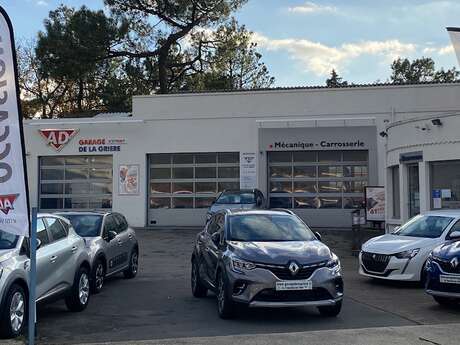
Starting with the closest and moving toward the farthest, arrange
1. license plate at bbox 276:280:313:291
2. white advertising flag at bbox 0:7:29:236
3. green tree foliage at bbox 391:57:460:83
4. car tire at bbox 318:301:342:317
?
white advertising flag at bbox 0:7:29:236, license plate at bbox 276:280:313:291, car tire at bbox 318:301:342:317, green tree foliage at bbox 391:57:460:83

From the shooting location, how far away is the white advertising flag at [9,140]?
641 cm

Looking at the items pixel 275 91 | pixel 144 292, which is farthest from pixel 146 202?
pixel 144 292

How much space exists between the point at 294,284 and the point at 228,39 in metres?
33.6

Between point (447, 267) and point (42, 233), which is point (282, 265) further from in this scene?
point (42, 233)

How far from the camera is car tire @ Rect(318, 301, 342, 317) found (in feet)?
29.3

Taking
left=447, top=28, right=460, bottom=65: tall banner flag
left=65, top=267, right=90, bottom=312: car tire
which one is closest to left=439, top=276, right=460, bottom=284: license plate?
left=65, top=267, right=90, bottom=312: car tire

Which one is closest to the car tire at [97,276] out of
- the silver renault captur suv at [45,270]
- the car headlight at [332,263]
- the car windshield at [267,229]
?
the silver renault captur suv at [45,270]

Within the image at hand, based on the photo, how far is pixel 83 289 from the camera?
10.0m

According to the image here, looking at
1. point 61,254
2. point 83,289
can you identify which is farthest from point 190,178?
point 61,254

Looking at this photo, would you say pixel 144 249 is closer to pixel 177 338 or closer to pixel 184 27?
pixel 177 338

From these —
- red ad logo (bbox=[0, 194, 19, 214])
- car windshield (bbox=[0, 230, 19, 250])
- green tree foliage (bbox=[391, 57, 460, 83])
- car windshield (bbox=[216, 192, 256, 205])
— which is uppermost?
green tree foliage (bbox=[391, 57, 460, 83])

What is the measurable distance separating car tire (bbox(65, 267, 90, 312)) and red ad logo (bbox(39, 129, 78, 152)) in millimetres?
18608

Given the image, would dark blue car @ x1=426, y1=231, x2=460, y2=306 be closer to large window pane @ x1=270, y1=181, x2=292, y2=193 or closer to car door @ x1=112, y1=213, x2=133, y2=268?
car door @ x1=112, y1=213, x2=133, y2=268

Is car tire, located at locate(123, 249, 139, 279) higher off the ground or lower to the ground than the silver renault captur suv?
lower
